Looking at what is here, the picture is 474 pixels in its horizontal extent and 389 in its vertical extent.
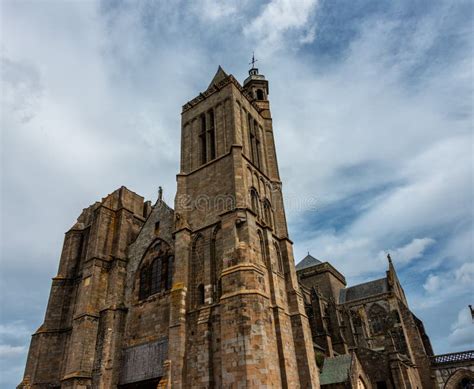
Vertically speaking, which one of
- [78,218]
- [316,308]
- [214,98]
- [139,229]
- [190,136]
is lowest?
[316,308]

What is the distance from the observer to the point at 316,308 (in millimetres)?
30609

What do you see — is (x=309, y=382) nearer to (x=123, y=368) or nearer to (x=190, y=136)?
(x=123, y=368)

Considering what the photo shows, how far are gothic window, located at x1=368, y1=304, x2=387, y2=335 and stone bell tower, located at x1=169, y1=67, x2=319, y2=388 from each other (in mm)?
21754

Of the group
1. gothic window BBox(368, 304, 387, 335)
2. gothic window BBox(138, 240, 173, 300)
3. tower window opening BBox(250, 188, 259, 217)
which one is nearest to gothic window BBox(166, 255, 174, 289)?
gothic window BBox(138, 240, 173, 300)

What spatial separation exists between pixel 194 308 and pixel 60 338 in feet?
34.3

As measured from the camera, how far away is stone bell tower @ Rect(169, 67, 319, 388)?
46.3 feet

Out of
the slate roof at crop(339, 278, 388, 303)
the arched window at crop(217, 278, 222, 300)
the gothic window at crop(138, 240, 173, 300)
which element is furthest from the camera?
the slate roof at crop(339, 278, 388, 303)

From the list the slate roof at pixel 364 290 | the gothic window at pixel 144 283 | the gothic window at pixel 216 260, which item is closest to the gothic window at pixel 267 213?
Result: the gothic window at pixel 216 260

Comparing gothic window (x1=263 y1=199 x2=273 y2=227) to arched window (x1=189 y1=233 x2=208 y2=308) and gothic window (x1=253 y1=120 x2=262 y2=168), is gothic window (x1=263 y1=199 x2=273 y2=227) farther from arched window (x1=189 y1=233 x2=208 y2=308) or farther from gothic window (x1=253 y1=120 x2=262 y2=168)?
arched window (x1=189 y1=233 x2=208 y2=308)

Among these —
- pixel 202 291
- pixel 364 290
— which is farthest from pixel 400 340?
pixel 202 291

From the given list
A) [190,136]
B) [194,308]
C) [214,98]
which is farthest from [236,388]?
[214,98]

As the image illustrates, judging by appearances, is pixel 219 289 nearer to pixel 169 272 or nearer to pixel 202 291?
pixel 202 291

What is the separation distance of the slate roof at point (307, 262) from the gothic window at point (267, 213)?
26.9m

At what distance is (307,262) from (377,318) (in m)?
13.4
